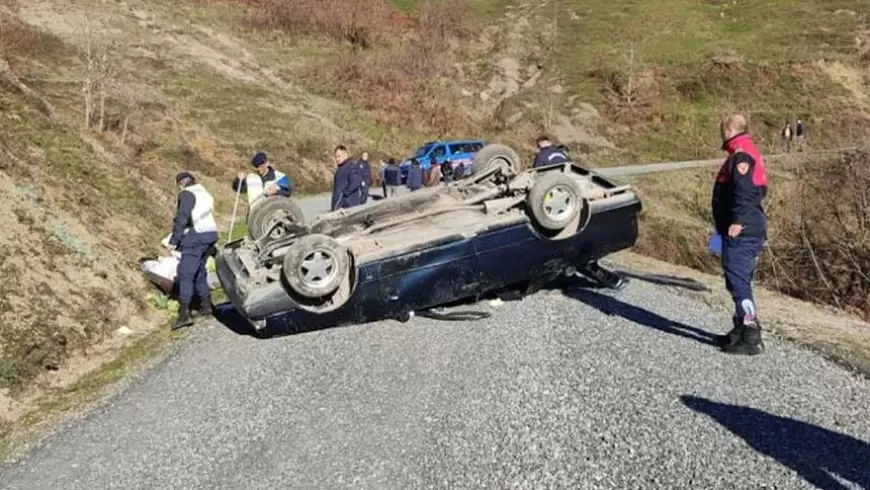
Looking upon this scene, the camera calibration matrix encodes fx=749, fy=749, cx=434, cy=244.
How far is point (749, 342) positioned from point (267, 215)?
602 centimetres

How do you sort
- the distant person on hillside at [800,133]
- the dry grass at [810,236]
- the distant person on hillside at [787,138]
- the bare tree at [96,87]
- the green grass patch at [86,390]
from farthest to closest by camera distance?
the distant person on hillside at [787,138]
the distant person on hillside at [800,133]
the bare tree at [96,87]
the dry grass at [810,236]
the green grass patch at [86,390]

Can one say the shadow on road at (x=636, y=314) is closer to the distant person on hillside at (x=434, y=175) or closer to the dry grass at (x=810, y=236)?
the dry grass at (x=810, y=236)

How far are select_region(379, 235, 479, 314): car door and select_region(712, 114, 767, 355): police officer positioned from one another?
2621 millimetres

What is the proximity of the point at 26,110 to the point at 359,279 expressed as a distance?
11.4 m

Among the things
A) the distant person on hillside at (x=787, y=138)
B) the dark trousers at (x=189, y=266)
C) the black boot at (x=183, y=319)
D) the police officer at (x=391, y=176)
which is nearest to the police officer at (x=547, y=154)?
the dark trousers at (x=189, y=266)

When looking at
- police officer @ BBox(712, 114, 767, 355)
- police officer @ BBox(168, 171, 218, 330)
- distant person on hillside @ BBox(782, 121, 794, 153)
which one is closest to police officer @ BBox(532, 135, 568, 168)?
police officer @ BBox(712, 114, 767, 355)

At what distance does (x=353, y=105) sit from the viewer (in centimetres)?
4175

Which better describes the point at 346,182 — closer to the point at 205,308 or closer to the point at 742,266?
the point at 205,308

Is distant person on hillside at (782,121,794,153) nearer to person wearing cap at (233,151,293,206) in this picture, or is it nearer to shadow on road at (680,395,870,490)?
person wearing cap at (233,151,293,206)

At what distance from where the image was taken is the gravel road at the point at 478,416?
15.9 feet

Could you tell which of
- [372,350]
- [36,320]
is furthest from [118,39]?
[372,350]

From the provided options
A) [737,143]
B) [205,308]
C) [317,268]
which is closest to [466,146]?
[205,308]

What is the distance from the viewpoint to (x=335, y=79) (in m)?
44.4

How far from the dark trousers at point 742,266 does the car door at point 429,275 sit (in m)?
2.63
